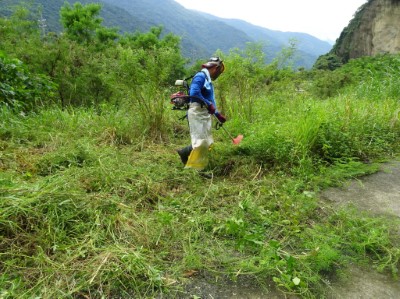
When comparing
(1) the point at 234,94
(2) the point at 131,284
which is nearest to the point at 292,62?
(1) the point at 234,94

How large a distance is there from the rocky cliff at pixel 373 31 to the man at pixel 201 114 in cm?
3169

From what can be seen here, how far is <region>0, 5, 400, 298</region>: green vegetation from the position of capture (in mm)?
2203

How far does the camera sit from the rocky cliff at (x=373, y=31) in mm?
31500

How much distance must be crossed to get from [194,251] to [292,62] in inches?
258

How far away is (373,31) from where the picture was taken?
3394 cm

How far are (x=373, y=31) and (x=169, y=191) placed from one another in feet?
127

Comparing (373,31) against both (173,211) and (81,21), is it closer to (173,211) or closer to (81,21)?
(81,21)

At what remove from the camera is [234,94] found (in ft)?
22.0

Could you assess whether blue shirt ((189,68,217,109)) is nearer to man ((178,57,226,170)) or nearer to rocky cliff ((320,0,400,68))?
man ((178,57,226,170))

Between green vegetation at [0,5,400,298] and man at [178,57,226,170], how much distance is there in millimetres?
229

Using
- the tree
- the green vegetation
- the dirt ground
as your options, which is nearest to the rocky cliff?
the tree

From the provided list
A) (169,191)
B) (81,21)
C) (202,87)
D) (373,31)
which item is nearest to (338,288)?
(169,191)

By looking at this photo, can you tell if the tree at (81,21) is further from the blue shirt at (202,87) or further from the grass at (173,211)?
the blue shirt at (202,87)

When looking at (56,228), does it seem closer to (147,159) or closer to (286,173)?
(147,159)
